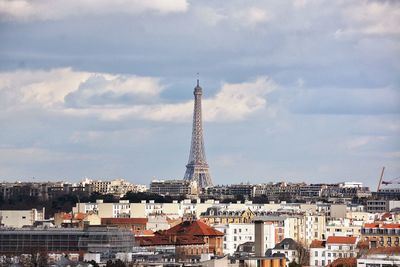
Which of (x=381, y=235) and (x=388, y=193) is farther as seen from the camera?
(x=388, y=193)

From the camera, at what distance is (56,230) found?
8575 centimetres

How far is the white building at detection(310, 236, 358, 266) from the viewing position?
82250mm

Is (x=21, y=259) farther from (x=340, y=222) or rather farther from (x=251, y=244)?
(x=340, y=222)

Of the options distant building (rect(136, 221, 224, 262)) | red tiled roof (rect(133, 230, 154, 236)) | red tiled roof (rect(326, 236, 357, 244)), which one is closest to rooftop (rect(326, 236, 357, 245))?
red tiled roof (rect(326, 236, 357, 244))

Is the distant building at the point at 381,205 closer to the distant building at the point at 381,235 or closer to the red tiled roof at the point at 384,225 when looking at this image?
the red tiled roof at the point at 384,225

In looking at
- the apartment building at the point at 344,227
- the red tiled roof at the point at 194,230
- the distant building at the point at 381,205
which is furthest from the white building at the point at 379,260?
the distant building at the point at 381,205

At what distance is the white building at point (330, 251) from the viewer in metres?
82.2

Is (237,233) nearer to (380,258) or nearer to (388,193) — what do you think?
(380,258)

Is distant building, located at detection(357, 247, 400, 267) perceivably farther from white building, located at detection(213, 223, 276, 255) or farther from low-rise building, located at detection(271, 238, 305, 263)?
white building, located at detection(213, 223, 276, 255)

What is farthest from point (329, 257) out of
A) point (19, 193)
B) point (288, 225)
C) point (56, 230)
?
point (19, 193)

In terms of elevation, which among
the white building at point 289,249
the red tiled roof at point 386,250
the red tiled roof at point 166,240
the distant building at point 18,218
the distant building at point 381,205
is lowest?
the red tiled roof at point 386,250

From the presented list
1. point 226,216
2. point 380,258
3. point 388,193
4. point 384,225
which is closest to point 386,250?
point 380,258

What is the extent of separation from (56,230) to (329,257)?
12.9 metres

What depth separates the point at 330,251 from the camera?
8369cm
